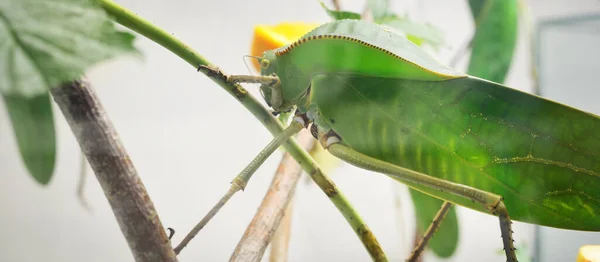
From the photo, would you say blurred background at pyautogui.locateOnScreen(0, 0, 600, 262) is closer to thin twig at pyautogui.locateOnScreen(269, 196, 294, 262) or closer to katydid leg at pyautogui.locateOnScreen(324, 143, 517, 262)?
thin twig at pyautogui.locateOnScreen(269, 196, 294, 262)

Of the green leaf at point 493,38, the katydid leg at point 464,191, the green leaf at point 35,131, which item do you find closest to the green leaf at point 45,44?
the green leaf at point 35,131

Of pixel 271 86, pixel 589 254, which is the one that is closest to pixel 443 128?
pixel 271 86

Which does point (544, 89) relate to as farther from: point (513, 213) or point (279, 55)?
point (279, 55)

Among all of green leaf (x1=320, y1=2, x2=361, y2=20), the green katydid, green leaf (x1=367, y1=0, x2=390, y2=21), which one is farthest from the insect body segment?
green leaf (x1=367, y1=0, x2=390, y2=21)

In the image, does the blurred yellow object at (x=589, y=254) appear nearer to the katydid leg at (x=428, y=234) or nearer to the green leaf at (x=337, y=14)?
the katydid leg at (x=428, y=234)

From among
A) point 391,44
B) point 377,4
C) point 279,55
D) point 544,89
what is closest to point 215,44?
point 279,55

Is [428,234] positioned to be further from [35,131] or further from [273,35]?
[35,131]
